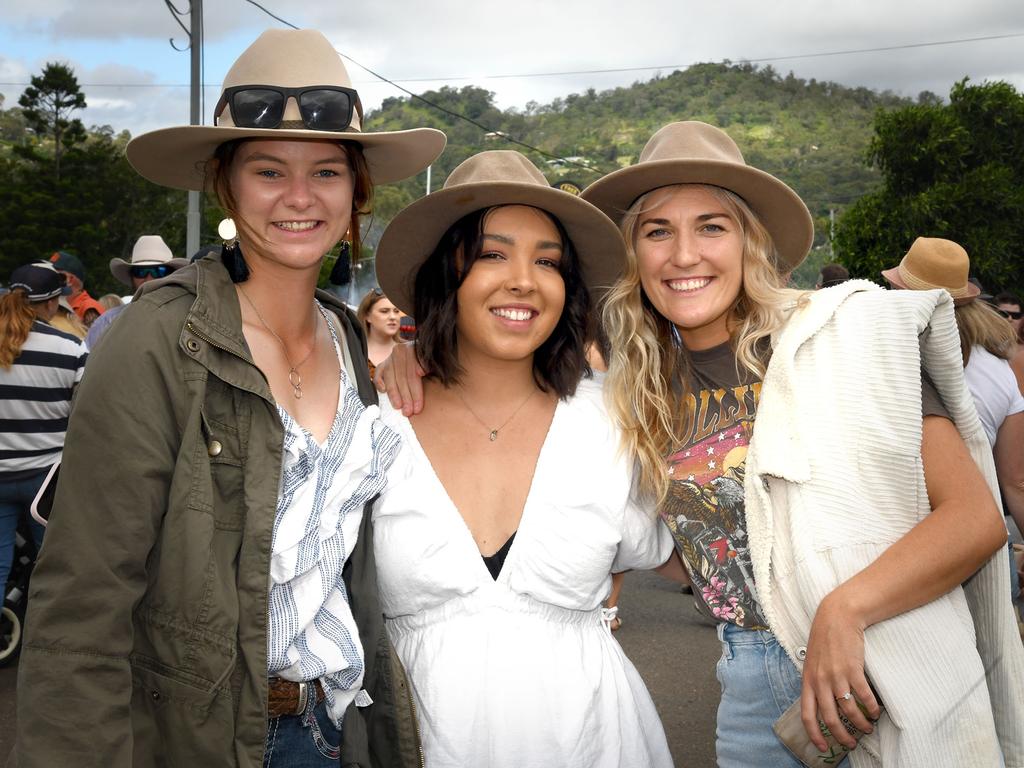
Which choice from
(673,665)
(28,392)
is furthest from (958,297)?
(28,392)

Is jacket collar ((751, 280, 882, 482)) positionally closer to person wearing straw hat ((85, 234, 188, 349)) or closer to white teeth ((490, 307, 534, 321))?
white teeth ((490, 307, 534, 321))

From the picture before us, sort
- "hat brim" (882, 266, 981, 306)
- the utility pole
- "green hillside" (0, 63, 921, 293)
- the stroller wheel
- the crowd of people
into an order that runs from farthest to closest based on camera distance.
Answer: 1. "green hillside" (0, 63, 921, 293)
2. the utility pole
3. the stroller wheel
4. "hat brim" (882, 266, 981, 306)
5. the crowd of people

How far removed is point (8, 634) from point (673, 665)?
13.2ft

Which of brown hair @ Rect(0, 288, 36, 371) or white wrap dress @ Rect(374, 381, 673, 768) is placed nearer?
white wrap dress @ Rect(374, 381, 673, 768)

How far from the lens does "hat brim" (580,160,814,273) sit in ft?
7.85

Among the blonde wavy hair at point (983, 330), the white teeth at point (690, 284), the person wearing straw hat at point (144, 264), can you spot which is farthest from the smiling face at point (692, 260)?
the person wearing straw hat at point (144, 264)

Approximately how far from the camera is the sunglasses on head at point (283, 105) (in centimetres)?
216

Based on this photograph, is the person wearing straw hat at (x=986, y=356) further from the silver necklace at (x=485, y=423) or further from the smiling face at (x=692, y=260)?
the silver necklace at (x=485, y=423)

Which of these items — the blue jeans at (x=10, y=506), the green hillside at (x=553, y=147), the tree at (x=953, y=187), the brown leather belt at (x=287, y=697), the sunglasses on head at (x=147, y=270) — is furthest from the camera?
the green hillside at (x=553, y=147)

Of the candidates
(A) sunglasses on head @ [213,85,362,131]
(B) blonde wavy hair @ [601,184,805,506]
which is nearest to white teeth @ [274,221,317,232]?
(A) sunglasses on head @ [213,85,362,131]

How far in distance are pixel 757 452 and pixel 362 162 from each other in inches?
52.2

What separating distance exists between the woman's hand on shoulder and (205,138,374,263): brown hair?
1.07ft

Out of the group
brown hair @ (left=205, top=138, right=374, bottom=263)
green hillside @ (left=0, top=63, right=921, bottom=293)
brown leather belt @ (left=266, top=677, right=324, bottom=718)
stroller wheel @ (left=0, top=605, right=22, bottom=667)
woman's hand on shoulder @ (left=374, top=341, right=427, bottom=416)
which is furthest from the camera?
green hillside @ (left=0, top=63, right=921, bottom=293)

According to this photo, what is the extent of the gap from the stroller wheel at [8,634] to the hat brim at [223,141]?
3852mm
